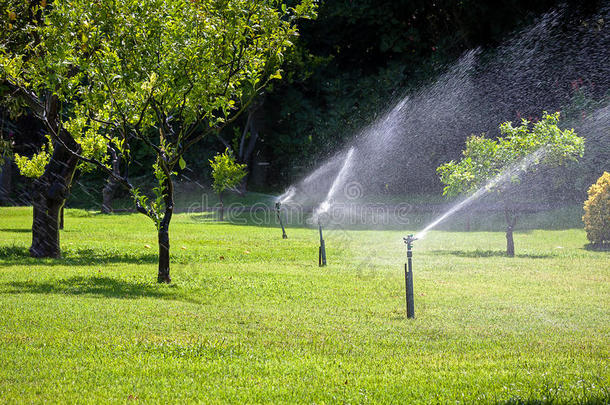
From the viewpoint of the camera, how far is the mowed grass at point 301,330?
6066 millimetres

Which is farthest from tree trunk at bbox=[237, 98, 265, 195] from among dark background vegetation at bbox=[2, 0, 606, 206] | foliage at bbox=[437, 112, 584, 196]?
foliage at bbox=[437, 112, 584, 196]

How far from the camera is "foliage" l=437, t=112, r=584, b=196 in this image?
61.6 ft

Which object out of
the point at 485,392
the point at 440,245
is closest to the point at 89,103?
the point at 485,392

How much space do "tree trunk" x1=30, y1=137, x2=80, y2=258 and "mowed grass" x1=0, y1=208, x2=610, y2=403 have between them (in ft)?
1.95

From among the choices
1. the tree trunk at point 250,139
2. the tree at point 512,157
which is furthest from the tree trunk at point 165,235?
the tree trunk at point 250,139

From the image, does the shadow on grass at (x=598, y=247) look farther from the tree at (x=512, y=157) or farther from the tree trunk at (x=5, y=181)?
the tree trunk at (x=5, y=181)

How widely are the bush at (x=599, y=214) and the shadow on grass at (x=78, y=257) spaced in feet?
49.3

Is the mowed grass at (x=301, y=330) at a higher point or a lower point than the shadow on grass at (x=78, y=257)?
lower

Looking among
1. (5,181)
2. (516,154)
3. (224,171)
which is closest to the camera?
(516,154)

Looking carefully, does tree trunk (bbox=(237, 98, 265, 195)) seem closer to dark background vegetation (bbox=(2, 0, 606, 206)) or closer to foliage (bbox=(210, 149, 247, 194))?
dark background vegetation (bbox=(2, 0, 606, 206))

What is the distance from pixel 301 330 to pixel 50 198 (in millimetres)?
10618

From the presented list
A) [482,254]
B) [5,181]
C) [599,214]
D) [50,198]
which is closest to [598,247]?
[599,214]

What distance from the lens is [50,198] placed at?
656 inches

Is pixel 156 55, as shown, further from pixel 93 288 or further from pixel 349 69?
pixel 349 69
